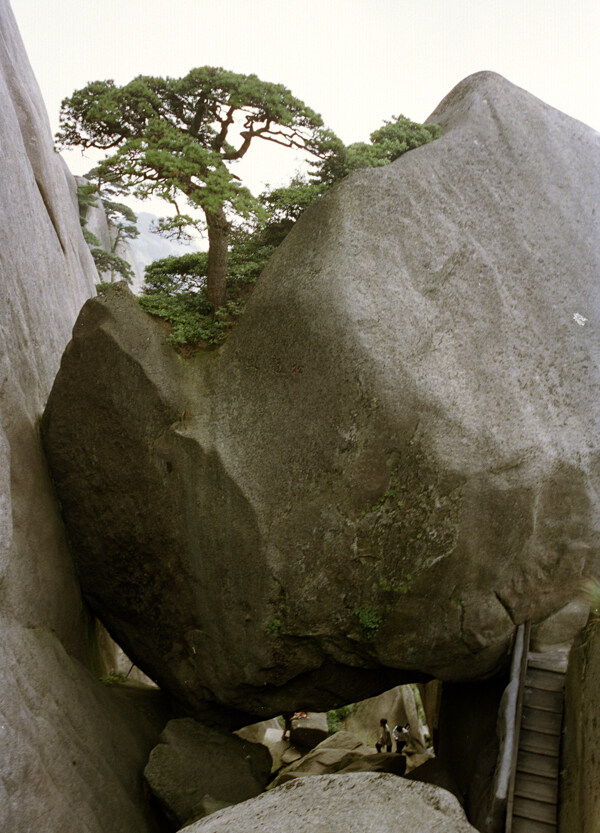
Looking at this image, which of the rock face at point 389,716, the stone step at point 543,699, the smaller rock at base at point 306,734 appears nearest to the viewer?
the stone step at point 543,699

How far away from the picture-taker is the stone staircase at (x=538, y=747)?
7.41 meters

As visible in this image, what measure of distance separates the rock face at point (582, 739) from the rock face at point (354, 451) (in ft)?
4.15

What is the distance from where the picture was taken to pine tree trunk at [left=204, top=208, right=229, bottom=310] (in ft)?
30.7

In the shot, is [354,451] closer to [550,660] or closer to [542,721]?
[550,660]

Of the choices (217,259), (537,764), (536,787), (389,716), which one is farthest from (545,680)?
(389,716)

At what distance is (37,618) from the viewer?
8.31 meters

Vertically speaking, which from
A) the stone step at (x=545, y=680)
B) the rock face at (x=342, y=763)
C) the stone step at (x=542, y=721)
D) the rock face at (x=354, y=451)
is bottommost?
the rock face at (x=342, y=763)

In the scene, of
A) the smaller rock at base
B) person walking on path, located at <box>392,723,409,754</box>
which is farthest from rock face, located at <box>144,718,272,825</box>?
the smaller rock at base

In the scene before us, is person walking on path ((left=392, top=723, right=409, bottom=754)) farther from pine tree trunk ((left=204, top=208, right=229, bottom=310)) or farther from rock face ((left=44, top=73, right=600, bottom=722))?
pine tree trunk ((left=204, top=208, right=229, bottom=310))

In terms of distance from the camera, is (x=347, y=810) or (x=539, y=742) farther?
(x=539, y=742)

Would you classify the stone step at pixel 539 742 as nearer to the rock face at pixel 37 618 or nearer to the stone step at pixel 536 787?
the stone step at pixel 536 787

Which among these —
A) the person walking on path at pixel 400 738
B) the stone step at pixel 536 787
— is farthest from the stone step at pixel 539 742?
the person walking on path at pixel 400 738

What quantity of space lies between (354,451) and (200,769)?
5130mm

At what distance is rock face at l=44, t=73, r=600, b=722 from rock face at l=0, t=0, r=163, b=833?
67 cm
